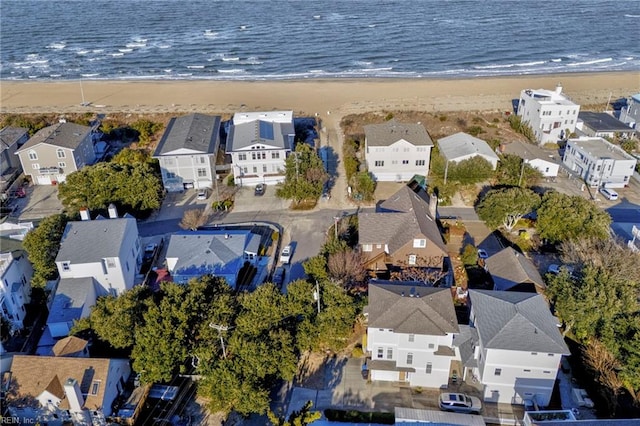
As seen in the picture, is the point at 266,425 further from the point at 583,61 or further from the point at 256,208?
the point at 583,61

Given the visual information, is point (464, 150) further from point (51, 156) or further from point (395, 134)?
point (51, 156)

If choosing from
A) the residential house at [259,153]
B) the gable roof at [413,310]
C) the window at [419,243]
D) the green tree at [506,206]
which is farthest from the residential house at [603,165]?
the residential house at [259,153]

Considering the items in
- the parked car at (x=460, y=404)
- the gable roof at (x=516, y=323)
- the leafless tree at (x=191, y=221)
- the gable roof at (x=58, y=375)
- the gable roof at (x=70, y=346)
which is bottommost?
the parked car at (x=460, y=404)

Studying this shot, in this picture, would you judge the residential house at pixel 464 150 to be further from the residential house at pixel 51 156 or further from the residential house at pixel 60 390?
the residential house at pixel 51 156

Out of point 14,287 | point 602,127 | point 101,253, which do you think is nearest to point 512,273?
point 101,253

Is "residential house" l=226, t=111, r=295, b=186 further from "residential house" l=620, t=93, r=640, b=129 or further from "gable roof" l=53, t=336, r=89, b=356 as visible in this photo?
"residential house" l=620, t=93, r=640, b=129

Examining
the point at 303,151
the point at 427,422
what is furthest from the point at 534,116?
the point at 427,422
